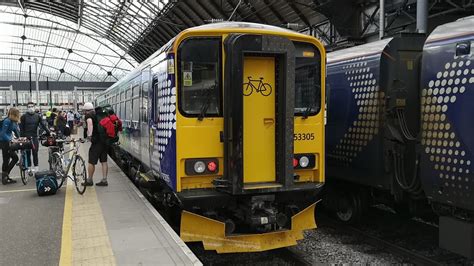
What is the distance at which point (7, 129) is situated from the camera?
34.3 feet

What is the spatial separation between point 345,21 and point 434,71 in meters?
11.2

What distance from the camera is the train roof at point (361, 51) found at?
6.57m

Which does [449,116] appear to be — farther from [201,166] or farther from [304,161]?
[201,166]

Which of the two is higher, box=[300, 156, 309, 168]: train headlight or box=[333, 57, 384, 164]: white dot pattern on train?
box=[333, 57, 384, 164]: white dot pattern on train

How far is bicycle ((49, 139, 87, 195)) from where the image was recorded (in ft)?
28.4

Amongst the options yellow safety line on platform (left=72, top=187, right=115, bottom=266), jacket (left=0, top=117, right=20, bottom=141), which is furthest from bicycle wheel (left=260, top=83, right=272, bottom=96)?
jacket (left=0, top=117, right=20, bottom=141)

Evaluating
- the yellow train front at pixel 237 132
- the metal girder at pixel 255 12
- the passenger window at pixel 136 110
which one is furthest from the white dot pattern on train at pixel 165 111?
the metal girder at pixel 255 12

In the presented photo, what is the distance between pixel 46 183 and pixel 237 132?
5052 millimetres

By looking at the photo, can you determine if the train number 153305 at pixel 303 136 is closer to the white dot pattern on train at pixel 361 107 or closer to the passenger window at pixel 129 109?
the white dot pattern on train at pixel 361 107

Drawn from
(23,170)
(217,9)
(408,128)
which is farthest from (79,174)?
(217,9)

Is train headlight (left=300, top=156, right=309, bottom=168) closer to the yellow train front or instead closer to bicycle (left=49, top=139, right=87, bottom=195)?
the yellow train front

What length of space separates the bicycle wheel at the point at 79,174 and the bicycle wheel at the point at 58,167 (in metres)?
0.42

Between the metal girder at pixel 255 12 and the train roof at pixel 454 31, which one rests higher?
the metal girder at pixel 255 12

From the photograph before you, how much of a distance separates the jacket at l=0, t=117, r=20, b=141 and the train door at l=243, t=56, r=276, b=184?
7163 millimetres
